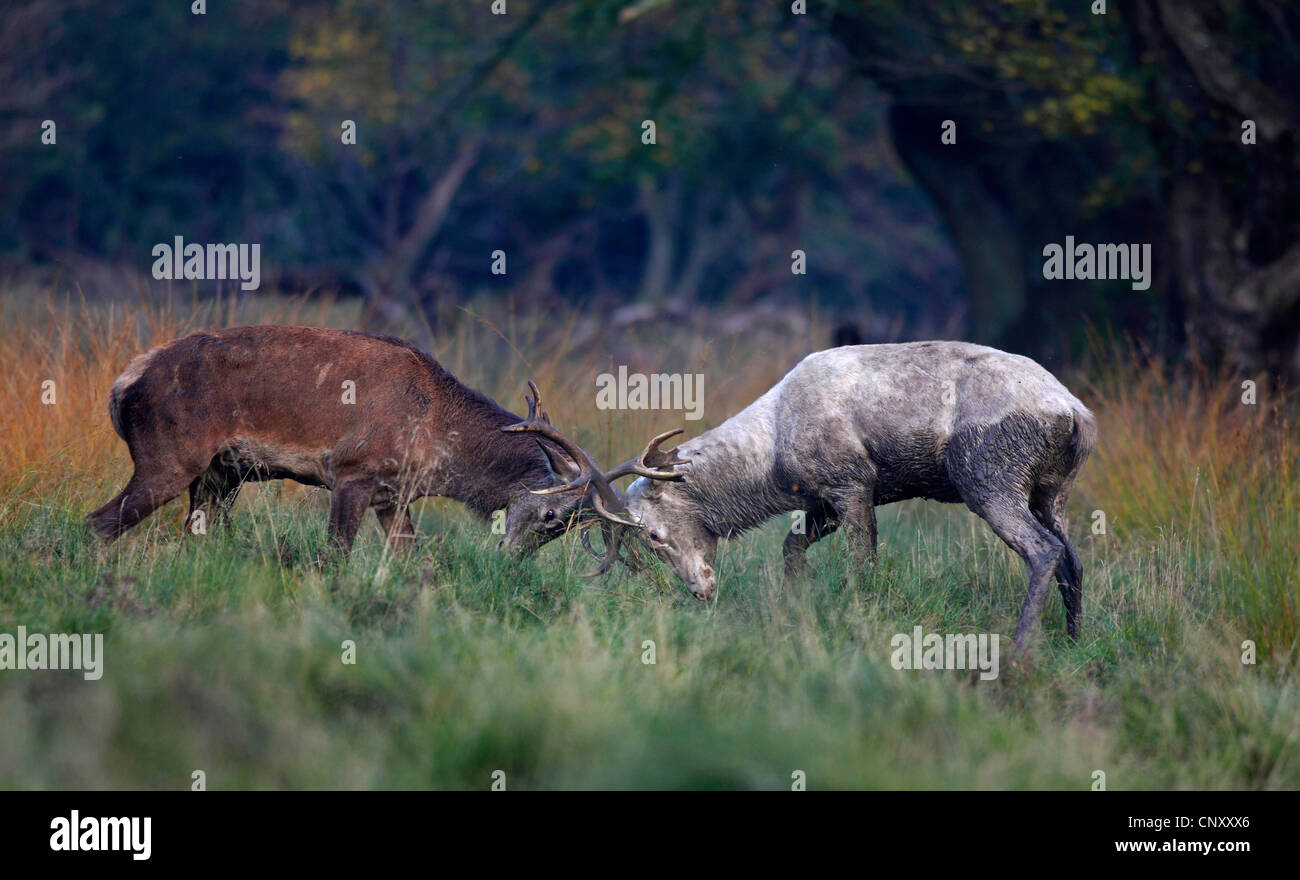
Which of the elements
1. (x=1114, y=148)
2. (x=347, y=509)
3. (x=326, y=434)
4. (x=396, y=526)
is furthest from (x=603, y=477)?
(x=1114, y=148)

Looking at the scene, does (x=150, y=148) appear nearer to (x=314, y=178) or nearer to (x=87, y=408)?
(x=314, y=178)

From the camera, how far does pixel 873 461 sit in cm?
695

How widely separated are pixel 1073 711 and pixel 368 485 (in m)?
3.60

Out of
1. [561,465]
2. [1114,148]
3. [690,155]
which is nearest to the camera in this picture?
[561,465]

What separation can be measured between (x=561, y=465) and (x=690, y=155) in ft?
46.6

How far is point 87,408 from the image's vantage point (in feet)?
26.2

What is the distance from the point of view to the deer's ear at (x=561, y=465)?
23.4ft

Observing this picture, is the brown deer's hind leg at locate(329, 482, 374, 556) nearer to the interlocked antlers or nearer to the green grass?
the green grass

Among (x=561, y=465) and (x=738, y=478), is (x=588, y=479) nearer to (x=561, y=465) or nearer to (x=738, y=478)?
(x=561, y=465)

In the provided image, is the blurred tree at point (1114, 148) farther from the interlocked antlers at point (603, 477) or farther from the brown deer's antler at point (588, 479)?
the brown deer's antler at point (588, 479)

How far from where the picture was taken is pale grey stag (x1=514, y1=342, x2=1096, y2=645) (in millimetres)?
6598

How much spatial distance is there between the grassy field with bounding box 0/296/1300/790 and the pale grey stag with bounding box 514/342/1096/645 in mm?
301
